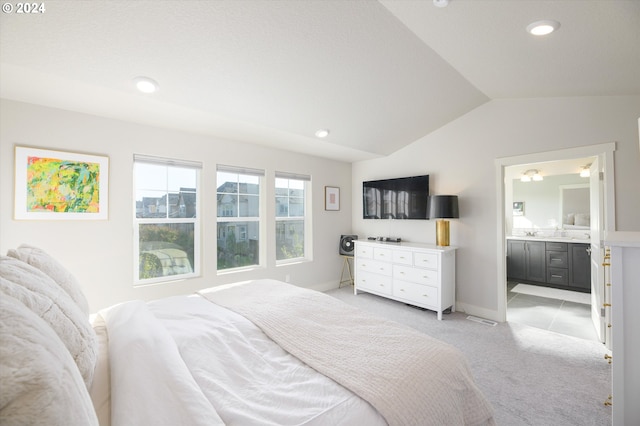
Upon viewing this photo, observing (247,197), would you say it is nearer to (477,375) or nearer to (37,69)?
(37,69)

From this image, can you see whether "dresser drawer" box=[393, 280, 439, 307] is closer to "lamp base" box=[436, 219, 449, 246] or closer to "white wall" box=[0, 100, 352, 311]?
"lamp base" box=[436, 219, 449, 246]

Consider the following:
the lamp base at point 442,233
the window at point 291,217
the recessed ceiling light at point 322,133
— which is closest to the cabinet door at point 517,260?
the lamp base at point 442,233

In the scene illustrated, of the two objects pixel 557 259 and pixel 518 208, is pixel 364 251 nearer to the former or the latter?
pixel 557 259

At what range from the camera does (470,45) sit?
2.32 meters

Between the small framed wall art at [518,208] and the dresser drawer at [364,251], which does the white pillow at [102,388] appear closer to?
the dresser drawer at [364,251]

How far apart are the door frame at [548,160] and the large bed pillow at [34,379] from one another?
3.98 metres

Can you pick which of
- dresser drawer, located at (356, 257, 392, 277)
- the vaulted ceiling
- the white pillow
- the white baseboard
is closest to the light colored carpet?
the white baseboard

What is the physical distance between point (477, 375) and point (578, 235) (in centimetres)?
449

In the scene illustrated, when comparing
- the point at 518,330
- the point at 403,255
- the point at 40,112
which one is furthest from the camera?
the point at 403,255

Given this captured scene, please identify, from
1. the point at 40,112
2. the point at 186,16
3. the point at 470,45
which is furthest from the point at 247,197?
the point at 470,45

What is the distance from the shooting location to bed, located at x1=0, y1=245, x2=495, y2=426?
580 millimetres

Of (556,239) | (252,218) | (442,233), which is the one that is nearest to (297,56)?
(252,218)

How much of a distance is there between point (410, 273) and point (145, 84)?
3.59 metres

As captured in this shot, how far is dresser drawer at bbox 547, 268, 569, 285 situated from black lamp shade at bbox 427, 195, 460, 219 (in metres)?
2.73
